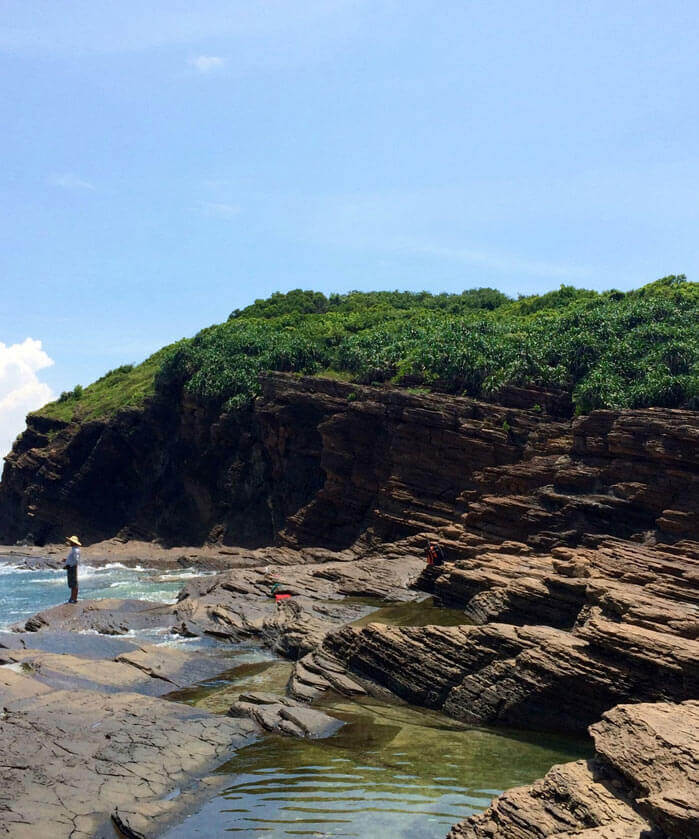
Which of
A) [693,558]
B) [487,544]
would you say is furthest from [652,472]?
[487,544]

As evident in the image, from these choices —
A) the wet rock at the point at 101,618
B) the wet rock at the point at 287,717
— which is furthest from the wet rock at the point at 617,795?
the wet rock at the point at 101,618

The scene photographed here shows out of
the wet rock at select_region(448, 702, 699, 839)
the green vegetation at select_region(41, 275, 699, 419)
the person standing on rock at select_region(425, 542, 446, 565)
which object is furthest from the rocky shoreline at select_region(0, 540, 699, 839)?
the green vegetation at select_region(41, 275, 699, 419)

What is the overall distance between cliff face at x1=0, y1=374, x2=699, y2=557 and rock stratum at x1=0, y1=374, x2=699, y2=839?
125mm

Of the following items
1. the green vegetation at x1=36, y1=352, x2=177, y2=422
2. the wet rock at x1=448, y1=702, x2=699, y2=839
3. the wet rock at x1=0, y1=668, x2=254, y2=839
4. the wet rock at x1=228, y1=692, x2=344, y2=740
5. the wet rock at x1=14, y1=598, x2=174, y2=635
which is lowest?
the wet rock at x1=14, y1=598, x2=174, y2=635

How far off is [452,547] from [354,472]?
41.2ft

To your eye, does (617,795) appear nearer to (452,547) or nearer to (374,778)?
(374,778)

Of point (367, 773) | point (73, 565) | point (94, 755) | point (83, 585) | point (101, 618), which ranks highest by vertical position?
point (73, 565)

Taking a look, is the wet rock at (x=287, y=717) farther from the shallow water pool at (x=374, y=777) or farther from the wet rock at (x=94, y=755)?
the wet rock at (x=94, y=755)

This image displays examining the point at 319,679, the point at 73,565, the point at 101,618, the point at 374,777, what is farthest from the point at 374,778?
the point at 73,565

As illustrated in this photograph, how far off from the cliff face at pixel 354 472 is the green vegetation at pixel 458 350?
2.33 m

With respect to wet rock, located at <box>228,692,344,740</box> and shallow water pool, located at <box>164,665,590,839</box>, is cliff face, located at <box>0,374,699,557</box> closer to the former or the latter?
shallow water pool, located at <box>164,665,590,839</box>

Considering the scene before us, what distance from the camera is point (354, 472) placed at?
43.1 meters

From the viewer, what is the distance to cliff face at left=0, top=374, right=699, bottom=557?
Result: 30.7 m

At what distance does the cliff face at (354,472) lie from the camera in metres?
30.7
